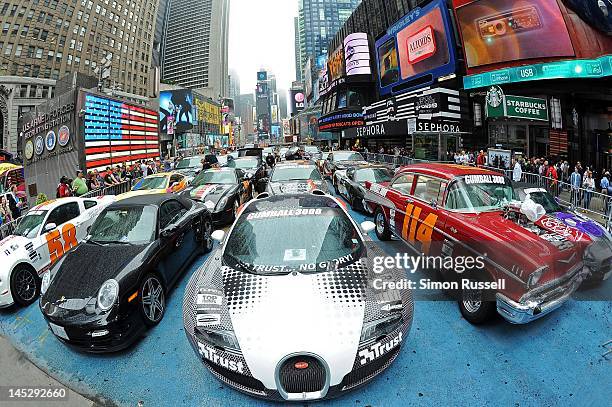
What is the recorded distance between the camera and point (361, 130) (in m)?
39.7

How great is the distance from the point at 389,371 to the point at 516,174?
1280 centimetres

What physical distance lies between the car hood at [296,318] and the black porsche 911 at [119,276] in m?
1.44

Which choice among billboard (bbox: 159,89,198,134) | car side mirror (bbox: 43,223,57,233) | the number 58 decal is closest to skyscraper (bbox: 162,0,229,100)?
billboard (bbox: 159,89,198,134)

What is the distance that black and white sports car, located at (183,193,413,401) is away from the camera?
2.66 meters

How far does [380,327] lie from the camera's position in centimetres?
292

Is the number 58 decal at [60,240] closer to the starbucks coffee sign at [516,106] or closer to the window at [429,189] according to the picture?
the window at [429,189]

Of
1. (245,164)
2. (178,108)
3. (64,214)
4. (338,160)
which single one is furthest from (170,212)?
(178,108)

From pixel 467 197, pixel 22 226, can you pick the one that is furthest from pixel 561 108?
pixel 22 226

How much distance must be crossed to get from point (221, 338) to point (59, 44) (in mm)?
84702

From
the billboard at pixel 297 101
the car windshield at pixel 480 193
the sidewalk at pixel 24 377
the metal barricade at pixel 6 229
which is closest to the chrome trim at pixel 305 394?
the sidewalk at pixel 24 377

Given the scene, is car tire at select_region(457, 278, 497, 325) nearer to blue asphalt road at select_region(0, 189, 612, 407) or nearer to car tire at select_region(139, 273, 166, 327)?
blue asphalt road at select_region(0, 189, 612, 407)

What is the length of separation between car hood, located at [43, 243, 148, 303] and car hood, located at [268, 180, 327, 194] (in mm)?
4725

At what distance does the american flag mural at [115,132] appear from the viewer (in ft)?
59.7

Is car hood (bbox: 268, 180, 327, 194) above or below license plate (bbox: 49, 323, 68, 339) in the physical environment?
above
